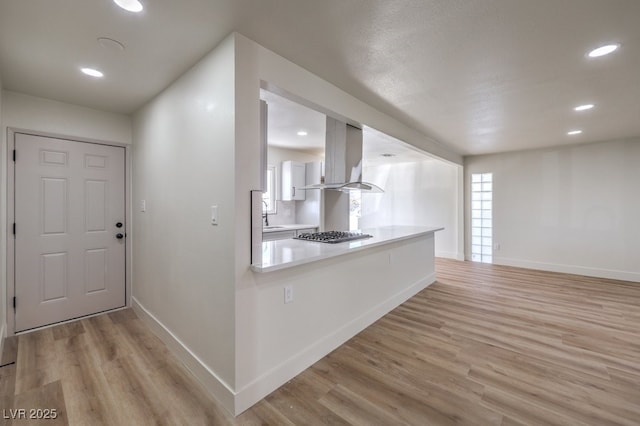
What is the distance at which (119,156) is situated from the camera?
338 centimetres

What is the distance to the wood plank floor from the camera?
1.73 m

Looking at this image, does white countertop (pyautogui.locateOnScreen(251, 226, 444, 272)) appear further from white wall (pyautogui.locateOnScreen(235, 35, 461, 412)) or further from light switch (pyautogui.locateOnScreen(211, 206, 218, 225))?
light switch (pyautogui.locateOnScreen(211, 206, 218, 225))

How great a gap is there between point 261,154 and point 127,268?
8.66ft

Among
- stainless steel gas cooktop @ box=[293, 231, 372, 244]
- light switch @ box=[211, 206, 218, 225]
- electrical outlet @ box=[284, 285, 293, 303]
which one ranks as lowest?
electrical outlet @ box=[284, 285, 293, 303]

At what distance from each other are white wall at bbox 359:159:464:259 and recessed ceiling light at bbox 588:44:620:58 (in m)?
4.13

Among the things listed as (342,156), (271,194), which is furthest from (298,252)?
(271,194)

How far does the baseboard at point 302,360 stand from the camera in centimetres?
181

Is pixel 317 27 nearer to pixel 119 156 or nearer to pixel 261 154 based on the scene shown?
pixel 261 154

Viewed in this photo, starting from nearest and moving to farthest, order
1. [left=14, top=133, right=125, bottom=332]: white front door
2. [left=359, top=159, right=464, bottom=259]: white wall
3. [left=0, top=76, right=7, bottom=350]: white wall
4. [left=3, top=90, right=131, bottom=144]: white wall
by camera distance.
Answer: [left=0, top=76, right=7, bottom=350]: white wall < [left=3, top=90, right=131, bottom=144]: white wall < [left=14, top=133, right=125, bottom=332]: white front door < [left=359, top=159, right=464, bottom=259]: white wall

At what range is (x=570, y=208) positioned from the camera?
523 centimetres

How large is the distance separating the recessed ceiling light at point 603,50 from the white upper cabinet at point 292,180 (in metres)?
4.02

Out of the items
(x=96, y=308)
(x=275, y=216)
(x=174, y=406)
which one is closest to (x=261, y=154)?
(x=174, y=406)

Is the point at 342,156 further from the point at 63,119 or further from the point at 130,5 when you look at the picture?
the point at 63,119

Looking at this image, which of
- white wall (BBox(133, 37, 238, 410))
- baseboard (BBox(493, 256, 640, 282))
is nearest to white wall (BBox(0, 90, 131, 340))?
white wall (BBox(133, 37, 238, 410))
